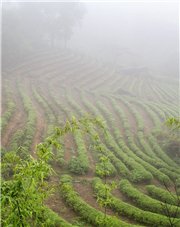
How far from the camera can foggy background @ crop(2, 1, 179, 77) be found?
81.4 metres

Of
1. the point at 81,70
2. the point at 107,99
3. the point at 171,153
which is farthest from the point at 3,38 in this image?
the point at 171,153

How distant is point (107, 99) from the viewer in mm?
49219

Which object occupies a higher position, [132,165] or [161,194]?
[132,165]

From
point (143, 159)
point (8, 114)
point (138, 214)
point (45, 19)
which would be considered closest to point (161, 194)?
point (138, 214)

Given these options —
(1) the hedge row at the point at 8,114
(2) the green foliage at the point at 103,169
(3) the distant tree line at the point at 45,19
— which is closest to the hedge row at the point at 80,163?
(2) the green foliage at the point at 103,169

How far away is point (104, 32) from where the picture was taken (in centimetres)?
13575

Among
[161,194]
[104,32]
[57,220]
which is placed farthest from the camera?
[104,32]

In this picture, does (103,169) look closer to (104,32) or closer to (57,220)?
(57,220)

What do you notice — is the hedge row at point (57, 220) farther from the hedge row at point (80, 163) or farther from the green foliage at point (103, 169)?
the hedge row at point (80, 163)

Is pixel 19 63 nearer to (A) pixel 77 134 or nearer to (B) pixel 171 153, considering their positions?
(A) pixel 77 134

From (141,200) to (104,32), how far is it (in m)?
125

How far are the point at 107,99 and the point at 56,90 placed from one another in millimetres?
9240

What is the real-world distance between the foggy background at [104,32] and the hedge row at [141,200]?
46.8 metres

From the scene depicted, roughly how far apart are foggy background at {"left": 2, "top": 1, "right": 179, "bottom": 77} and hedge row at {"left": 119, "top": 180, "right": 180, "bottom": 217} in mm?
46832
